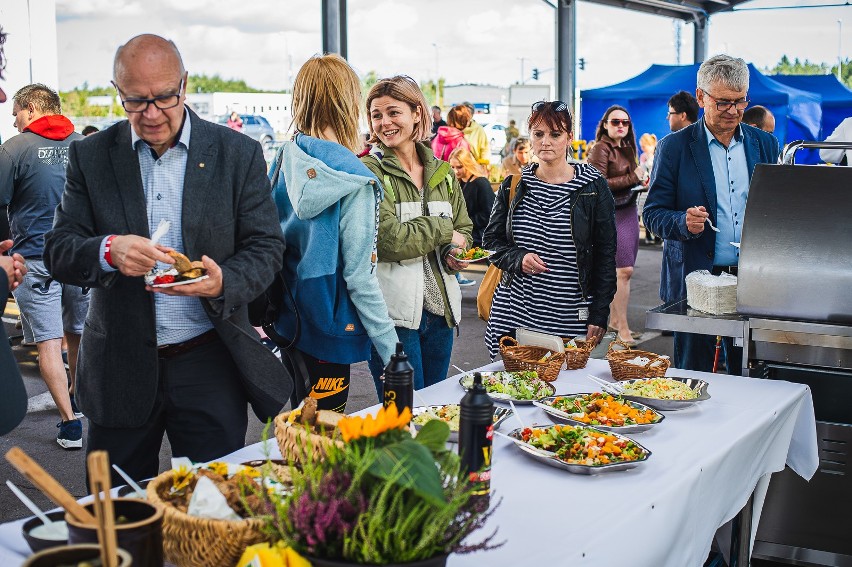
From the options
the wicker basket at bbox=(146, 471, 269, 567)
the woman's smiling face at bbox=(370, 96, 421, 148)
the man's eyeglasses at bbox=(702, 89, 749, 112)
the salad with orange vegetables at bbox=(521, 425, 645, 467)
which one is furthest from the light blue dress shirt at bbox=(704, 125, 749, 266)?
the wicker basket at bbox=(146, 471, 269, 567)

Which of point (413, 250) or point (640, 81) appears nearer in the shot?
point (413, 250)

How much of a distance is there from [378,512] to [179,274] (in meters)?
1.06

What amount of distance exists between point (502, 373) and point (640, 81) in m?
10.8

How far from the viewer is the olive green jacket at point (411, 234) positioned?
10.4 ft

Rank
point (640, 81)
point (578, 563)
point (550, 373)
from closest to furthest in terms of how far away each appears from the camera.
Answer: point (578, 563) < point (550, 373) < point (640, 81)

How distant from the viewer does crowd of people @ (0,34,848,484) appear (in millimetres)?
2248

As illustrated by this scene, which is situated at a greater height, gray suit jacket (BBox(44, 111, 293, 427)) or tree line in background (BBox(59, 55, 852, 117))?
tree line in background (BBox(59, 55, 852, 117))

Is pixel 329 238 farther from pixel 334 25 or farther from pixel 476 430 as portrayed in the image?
pixel 334 25

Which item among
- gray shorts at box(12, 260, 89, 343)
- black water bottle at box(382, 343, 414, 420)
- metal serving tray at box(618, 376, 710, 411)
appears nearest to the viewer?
black water bottle at box(382, 343, 414, 420)

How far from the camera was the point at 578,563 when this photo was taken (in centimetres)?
160

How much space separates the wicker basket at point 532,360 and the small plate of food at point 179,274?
3.70 ft

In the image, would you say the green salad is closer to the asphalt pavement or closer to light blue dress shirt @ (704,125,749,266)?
light blue dress shirt @ (704,125,749,266)

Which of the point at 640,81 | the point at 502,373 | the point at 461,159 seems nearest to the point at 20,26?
the point at 461,159

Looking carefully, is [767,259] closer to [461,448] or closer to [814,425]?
[814,425]
